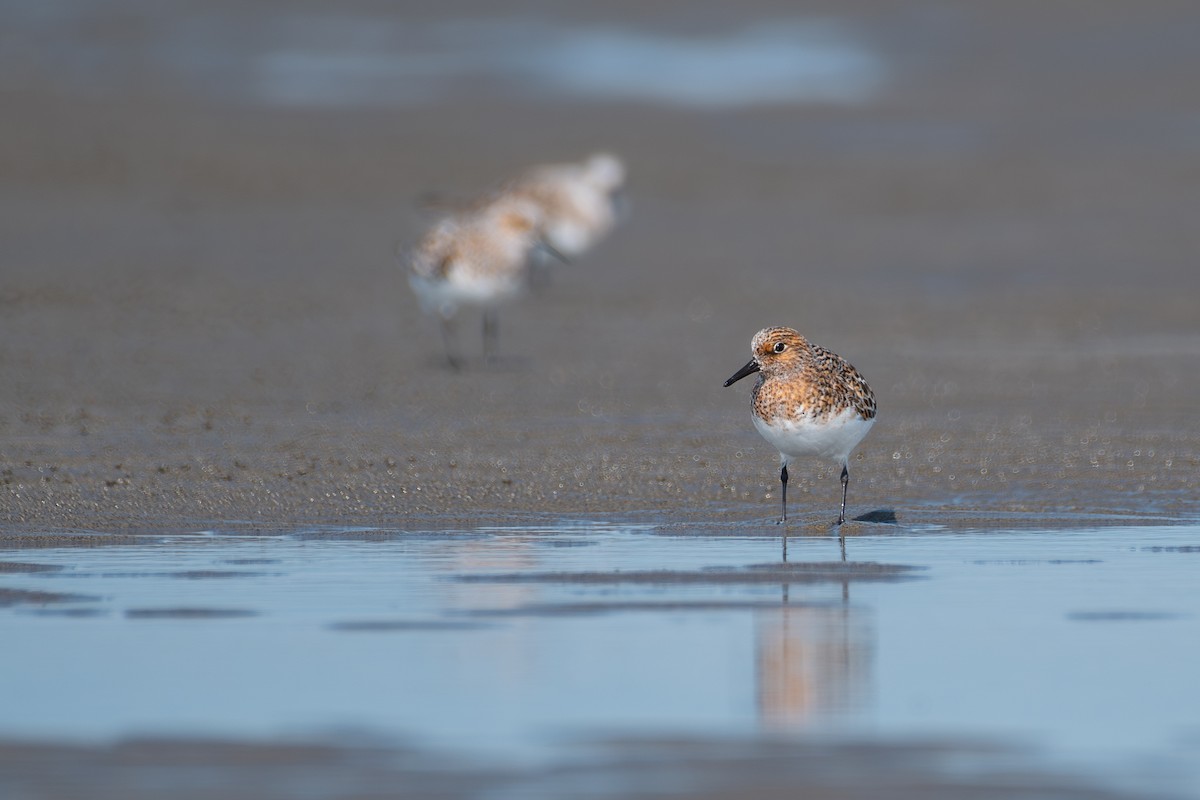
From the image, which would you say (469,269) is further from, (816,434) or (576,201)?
(816,434)

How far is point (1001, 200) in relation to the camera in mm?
21281

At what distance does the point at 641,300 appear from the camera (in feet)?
55.7

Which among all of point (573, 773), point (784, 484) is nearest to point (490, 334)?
point (784, 484)

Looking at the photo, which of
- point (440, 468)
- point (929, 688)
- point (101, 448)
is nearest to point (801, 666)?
point (929, 688)

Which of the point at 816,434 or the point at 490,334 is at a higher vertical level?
the point at 490,334

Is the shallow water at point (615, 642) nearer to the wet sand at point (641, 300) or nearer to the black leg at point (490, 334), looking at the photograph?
the wet sand at point (641, 300)

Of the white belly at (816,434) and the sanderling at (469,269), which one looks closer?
the white belly at (816,434)

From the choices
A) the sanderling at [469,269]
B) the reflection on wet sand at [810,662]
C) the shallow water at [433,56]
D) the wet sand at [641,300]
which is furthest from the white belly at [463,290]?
the shallow water at [433,56]

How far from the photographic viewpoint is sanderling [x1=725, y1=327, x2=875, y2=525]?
28.6 ft

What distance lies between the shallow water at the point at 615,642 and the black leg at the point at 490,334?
5822mm

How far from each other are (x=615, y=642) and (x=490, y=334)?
337 inches

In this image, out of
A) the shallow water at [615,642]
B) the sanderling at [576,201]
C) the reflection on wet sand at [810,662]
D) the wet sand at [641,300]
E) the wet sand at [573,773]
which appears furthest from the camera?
the sanderling at [576,201]

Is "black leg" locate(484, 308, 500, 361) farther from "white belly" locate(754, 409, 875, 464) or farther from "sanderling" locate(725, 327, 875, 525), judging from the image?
"white belly" locate(754, 409, 875, 464)

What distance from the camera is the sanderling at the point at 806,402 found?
28.6 feet
